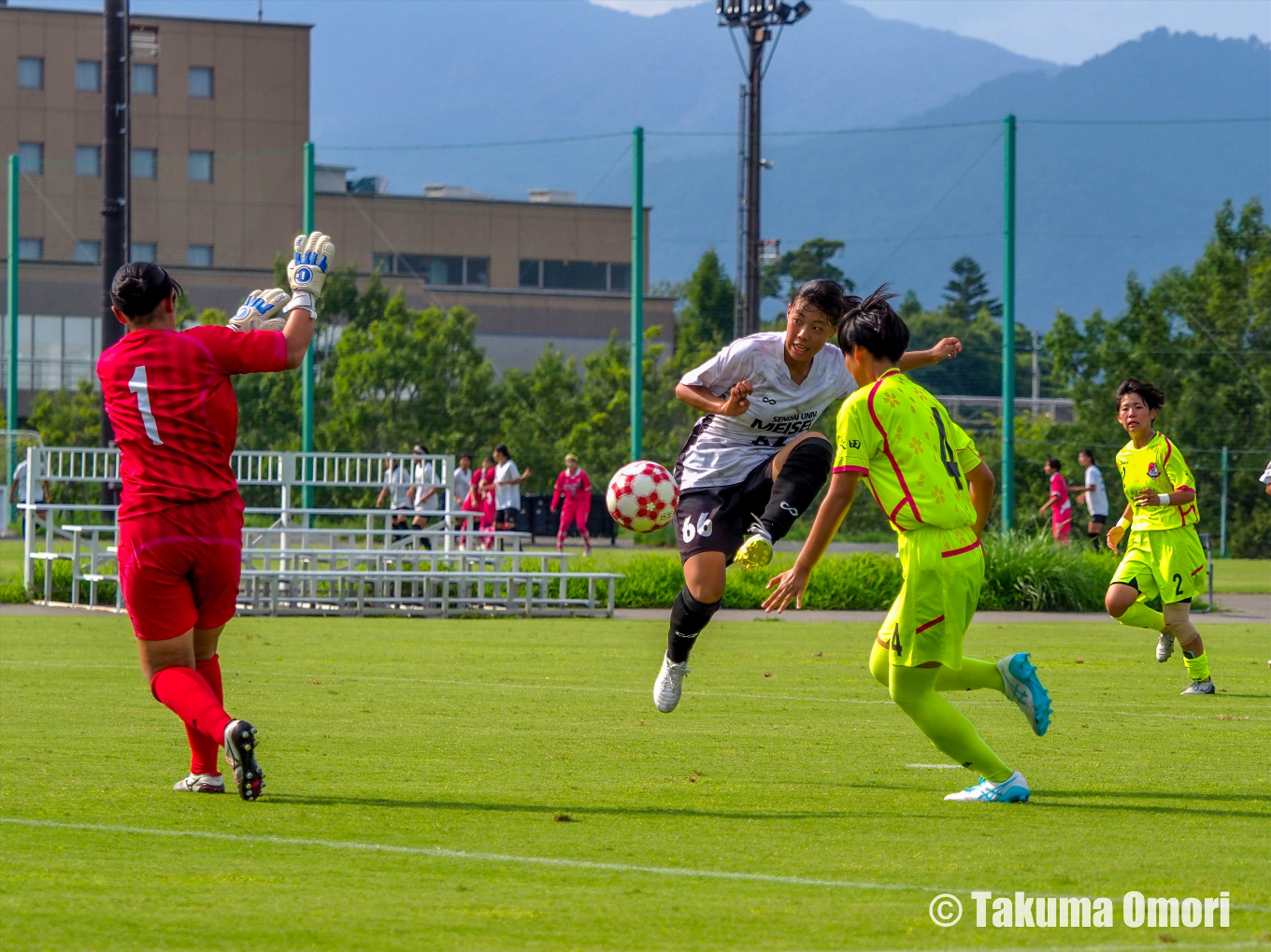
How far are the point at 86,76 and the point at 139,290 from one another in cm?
6693

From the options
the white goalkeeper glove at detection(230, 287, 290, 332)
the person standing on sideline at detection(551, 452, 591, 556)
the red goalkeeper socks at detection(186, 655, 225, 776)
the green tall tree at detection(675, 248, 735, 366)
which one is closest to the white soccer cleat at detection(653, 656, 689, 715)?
the red goalkeeper socks at detection(186, 655, 225, 776)

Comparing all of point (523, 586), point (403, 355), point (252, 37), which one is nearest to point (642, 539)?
point (403, 355)

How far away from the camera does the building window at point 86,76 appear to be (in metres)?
67.8

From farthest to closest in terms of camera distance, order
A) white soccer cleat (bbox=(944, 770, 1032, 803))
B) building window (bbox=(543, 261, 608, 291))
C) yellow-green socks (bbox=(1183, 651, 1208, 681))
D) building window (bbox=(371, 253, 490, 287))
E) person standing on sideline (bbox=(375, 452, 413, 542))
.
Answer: building window (bbox=(543, 261, 608, 291))
building window (bbox=(371, 253, 490, 287))
person standing on sideline (bbox=(375, 452, 413, 542))
yellow-green socks (bbox=(1183, 651, 1208, 681))
white soccer cleat (bbox=(944, 770, 1032, 803))

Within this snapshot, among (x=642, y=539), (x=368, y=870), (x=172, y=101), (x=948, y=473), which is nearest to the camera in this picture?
(x=368, y=870)

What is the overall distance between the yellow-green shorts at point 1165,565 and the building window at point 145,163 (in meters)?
62.8

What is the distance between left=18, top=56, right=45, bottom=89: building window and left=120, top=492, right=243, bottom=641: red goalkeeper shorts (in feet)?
221

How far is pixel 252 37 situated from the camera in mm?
67625

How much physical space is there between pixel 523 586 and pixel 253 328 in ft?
45.0

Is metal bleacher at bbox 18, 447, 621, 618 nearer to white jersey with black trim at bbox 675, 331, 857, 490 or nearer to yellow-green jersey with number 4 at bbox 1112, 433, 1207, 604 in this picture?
yellow-green jersey with number 4 at bbox 1112, 433, 1207, 604

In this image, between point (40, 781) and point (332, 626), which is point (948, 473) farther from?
point (332, 626)

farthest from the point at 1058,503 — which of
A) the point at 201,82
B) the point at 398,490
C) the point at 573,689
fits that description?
the point at 201,82

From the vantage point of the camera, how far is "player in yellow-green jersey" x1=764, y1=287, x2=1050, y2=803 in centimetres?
604

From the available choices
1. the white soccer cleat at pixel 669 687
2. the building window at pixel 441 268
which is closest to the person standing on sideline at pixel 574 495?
the white soccer cleat at pixel 669 687
